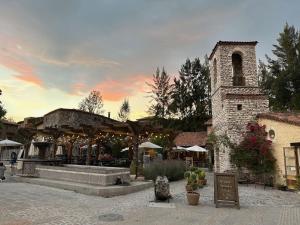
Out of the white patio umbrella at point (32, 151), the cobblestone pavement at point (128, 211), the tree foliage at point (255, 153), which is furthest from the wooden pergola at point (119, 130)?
the tree foliage at point (255, 153)

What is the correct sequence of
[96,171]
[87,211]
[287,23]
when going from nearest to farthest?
[87,211] → [96,171] → [287,23]

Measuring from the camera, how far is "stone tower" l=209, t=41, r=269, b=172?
14305mm

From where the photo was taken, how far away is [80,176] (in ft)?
35.7

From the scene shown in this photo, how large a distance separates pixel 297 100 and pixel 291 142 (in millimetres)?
15967

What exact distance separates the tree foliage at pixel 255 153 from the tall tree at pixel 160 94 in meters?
27.4

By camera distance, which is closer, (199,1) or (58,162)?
(199,1)

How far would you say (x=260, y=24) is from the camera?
1403 cm

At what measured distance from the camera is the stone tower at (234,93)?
14.3 metres

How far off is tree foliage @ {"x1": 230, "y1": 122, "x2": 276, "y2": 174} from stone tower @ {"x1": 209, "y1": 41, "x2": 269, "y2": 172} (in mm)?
770

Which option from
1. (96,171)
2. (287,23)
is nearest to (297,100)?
(287,23)

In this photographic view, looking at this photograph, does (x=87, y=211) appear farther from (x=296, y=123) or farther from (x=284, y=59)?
(x=284, y=59)

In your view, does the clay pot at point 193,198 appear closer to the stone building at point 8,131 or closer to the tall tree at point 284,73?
the tall tree at point 284,73

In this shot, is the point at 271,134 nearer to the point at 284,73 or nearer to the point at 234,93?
the point at 234,93

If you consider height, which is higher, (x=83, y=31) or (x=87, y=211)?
(x=83, y=31)
